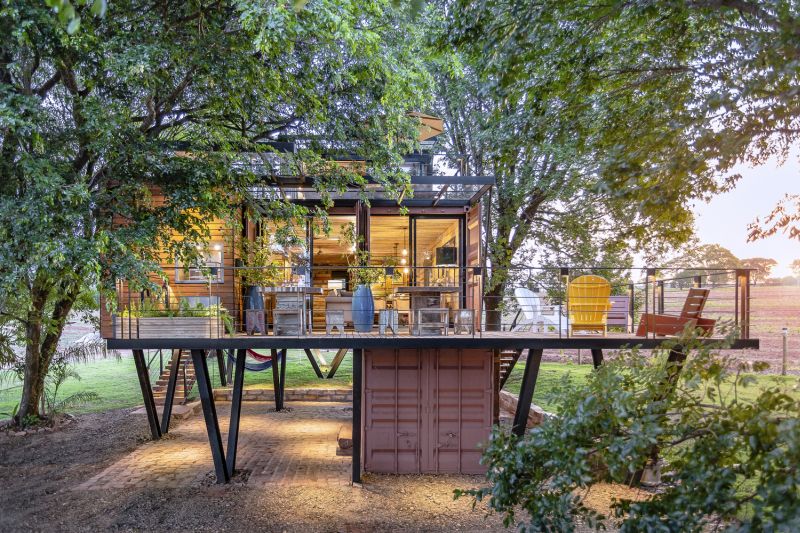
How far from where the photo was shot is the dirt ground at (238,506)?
6.28 meters

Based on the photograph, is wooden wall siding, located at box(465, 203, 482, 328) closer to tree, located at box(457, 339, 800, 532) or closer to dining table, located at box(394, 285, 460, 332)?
dining table, located at box(394, 285, 460, 332)

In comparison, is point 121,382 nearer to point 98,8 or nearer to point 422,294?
point 422,294

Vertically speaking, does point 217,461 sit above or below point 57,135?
→ below

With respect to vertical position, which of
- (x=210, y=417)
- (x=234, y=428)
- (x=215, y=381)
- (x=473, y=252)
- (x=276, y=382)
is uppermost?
(x=473, y=252)

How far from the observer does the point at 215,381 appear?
1811 centimetres

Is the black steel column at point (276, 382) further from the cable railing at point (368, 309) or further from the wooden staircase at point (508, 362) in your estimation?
the wooden staircase at point (508, 362)

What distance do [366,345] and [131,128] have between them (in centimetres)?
457

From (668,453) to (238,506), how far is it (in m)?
5.68

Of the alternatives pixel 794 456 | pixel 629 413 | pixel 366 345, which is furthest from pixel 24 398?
pixel 794 456

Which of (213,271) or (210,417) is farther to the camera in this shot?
(213,271)

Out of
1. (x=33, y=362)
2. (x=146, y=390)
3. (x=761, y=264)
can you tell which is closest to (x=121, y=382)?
(x=33, y=362)

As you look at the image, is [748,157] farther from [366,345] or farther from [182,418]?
[182,418]

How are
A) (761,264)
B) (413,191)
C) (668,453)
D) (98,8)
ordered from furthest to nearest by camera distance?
(761,264), (413,191), (668,453), (98,8)

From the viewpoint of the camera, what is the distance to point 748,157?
6.12 meters
